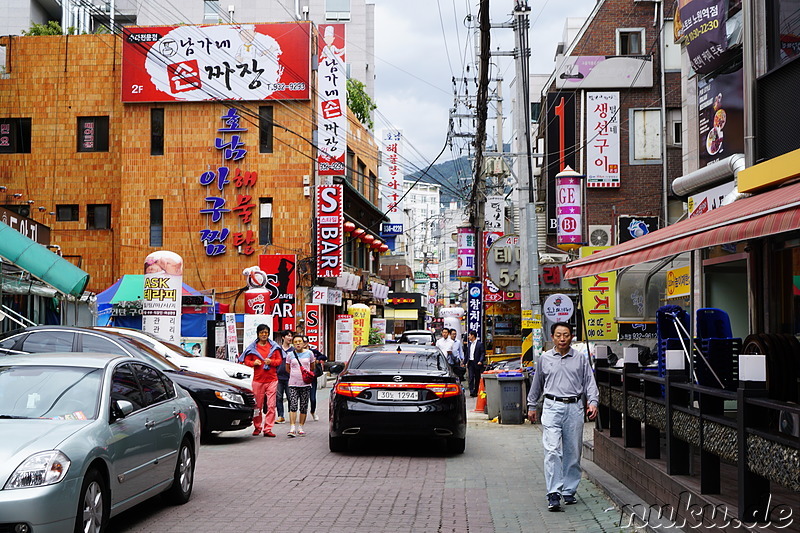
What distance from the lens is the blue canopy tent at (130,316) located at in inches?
1100

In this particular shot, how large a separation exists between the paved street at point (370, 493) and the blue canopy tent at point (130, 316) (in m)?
14.0

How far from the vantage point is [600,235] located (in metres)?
32.9

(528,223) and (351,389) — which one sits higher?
(528,223)

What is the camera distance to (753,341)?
983 cm

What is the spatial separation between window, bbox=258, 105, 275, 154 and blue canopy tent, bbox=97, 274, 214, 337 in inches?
352

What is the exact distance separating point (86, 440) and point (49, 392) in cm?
107

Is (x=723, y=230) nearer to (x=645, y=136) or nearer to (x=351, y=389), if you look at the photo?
(x=351, y=389)

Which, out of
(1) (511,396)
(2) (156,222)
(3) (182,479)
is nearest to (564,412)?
(3) (182,479)

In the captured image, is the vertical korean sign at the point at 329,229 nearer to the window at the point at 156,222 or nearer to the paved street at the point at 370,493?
the window at the point at 156,222

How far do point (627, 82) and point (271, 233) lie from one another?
14.7m

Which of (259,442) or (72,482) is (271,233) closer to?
(259,442)

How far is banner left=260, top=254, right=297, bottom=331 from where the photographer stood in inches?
1344

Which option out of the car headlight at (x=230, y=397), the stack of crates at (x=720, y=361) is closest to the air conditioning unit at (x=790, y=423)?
the stack of crates at (x=720, y=361)

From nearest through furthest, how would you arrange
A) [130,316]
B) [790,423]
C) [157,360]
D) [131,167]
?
[790,423]
[157,360]
[130,316]
[131,167]
